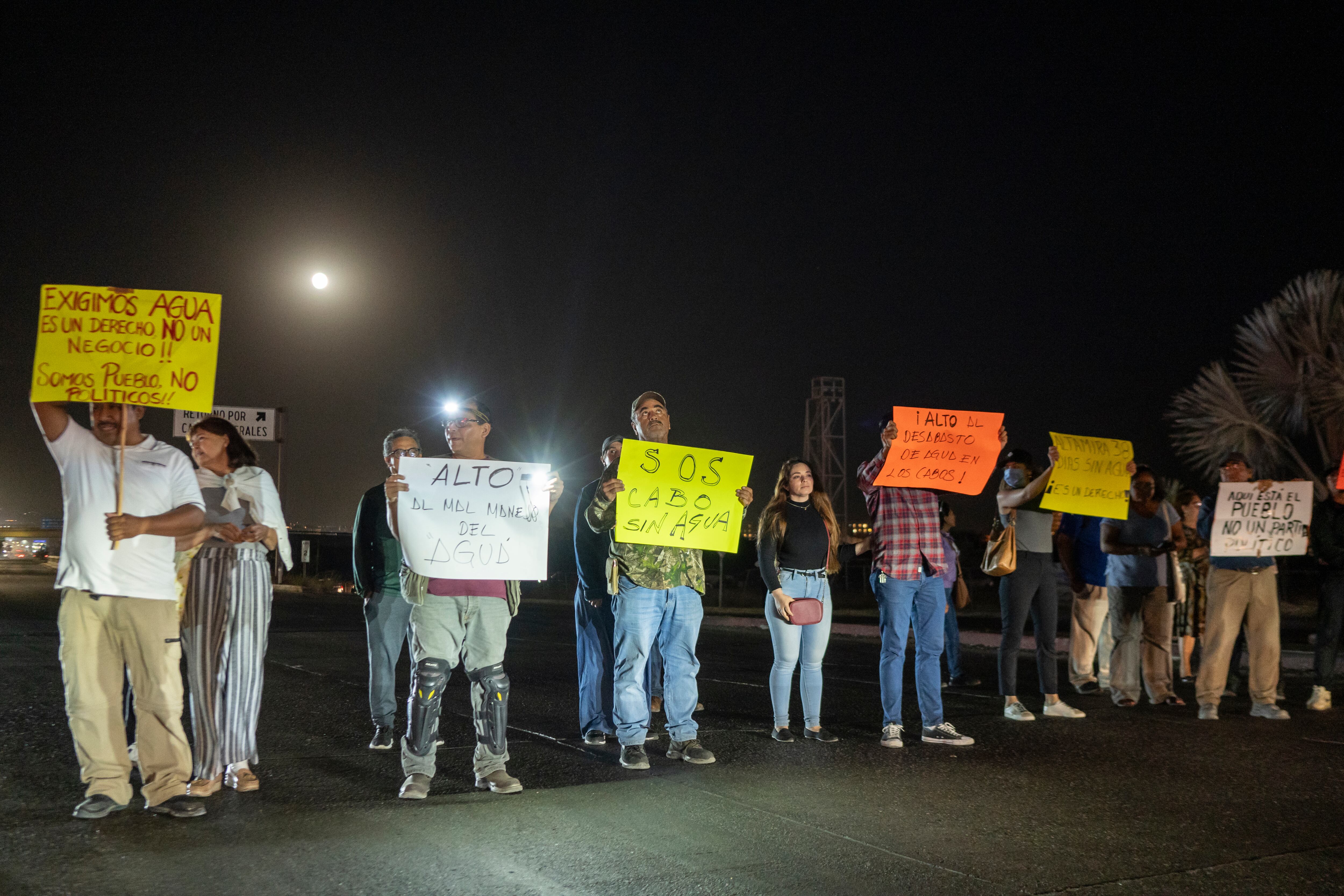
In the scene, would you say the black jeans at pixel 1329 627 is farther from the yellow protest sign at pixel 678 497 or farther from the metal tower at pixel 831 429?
the metal tower at pixel 831 429

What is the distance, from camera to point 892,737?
7.48 meters

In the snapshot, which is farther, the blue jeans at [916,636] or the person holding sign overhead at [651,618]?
the blue jeans at [916,636]

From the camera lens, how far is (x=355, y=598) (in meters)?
28.0

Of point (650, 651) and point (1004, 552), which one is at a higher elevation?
point (1004, 552)

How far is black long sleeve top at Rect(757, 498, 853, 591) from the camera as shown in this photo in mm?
7609

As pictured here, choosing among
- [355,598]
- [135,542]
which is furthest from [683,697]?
[355,598]

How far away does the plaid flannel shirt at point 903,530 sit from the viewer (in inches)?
307

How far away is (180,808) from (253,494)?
160 centimetres

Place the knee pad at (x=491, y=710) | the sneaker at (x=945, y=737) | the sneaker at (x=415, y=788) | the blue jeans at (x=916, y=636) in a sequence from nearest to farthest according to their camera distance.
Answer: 1. the sneaker at (x=415, y=788)
2. the knee pad at (x=491, y=710)
3. the sneaker at (x=945, y=737)
4. the blue jeans at (x=916, y=636)

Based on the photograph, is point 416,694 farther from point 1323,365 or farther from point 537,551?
point 1323,365

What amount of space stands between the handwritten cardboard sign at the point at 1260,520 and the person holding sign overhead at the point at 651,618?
4734 mm

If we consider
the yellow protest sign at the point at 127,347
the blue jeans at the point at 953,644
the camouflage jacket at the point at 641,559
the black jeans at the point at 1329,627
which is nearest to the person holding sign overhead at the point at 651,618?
the camouflage jacket at the point at 641,559

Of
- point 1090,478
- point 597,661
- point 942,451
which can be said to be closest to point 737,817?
point 597,661

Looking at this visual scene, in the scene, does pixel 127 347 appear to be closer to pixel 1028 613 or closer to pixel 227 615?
pixel 227 615
